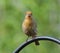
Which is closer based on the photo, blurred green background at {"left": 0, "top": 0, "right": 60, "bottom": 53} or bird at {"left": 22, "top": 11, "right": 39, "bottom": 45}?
bird at {"left": 22, "top": 11, "right": 39, "bottom": 45}

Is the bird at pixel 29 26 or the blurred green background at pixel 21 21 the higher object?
the bird at pixel 29 26

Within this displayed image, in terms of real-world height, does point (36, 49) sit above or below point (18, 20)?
below

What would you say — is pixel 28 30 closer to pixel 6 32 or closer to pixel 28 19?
pixel 28 19

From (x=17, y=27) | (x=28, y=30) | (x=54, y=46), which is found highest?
(x=28, y=30)

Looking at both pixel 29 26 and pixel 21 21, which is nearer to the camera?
pixel 29 26

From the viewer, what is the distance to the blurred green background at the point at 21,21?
17.2ft

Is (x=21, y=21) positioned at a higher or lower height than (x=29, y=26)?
lower

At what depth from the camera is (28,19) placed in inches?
152

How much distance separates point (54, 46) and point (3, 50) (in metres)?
0.71

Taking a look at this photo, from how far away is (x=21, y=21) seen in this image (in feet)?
17.3

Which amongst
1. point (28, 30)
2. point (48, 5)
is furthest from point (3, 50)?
point (28, 30)

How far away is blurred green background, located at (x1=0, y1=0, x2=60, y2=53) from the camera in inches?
206

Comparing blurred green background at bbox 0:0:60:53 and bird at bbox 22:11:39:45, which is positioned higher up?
bird at bbox 22:11:39:45

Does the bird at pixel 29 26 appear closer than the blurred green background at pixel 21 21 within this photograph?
Yes
